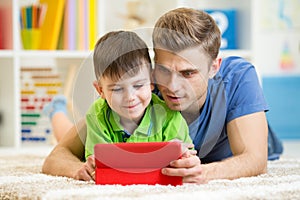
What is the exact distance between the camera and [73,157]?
1519 mm

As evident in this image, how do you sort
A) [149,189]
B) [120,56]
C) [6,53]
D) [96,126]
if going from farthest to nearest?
1. [6,53]
2. [96,126]
3. [120,56]
4. [149,189]

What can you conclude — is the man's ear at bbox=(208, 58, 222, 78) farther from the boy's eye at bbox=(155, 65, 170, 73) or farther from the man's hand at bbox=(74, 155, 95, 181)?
the man's hand at bbox=(74, 155, 95, 181)

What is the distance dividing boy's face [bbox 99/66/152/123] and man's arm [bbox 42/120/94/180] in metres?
0.14

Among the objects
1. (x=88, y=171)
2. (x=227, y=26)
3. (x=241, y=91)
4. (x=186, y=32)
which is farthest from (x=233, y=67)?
(x=227, y=26)

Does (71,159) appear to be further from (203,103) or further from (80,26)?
(80,26)

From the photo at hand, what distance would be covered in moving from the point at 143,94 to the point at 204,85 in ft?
0.86

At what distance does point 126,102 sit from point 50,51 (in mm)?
1619

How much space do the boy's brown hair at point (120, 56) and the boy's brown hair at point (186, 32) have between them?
0.10 meters

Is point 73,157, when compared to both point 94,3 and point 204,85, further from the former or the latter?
point 94,3

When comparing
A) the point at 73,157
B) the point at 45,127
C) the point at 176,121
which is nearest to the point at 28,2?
the point at 45,127

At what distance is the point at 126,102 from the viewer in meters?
1.27

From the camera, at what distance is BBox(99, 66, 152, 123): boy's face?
1.25 metres

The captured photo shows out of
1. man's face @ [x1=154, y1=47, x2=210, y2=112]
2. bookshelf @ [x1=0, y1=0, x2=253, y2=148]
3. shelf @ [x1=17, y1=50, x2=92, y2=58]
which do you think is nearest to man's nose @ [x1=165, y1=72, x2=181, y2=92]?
man's face @ [x1=154, y1=47, x2=210, y2=112]

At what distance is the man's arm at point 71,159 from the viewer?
1.34 metres
